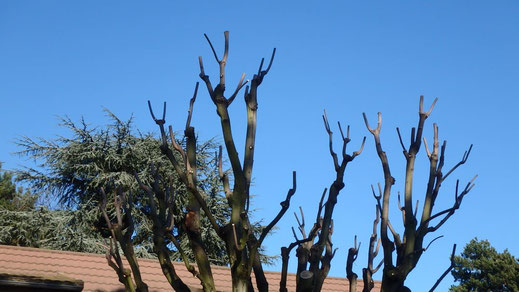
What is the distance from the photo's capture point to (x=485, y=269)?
3206 centimetres

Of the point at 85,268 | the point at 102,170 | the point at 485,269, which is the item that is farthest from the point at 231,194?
the point at 485,269

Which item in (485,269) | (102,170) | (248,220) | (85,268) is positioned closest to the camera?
(248,220)

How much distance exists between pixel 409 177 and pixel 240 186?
185cm

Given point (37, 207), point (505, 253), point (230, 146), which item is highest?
point (505, 253)

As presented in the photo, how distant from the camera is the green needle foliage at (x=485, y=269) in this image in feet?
99.3

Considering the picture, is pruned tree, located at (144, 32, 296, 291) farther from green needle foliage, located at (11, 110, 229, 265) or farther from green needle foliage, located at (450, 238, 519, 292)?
green needle foliage, located at (450, 238, 519, 292)

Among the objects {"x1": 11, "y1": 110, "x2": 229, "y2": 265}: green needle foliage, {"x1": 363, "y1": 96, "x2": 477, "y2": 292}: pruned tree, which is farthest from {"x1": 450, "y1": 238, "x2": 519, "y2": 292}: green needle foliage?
{"x1": 363, "y1": 96, "x2": 477, "y2": 292}: pruned tree

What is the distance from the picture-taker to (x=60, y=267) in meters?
10.6

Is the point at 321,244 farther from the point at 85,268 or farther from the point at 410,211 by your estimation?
the point at 85,268

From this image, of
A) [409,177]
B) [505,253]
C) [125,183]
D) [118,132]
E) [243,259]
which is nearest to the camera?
[243,259]

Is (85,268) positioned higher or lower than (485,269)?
lower

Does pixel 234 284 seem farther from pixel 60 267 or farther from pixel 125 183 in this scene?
pixel 125 183

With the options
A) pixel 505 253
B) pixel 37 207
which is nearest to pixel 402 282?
pixel 37 207

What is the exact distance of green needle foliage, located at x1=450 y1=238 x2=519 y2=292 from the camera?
3028 cm
